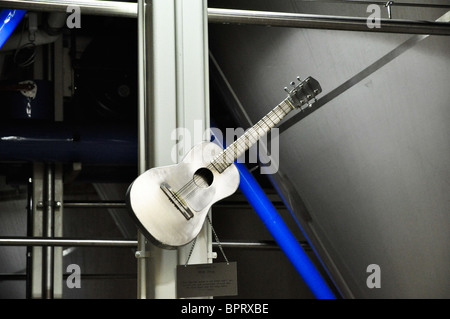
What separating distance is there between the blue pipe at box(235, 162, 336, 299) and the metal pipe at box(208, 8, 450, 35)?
0.97 meters

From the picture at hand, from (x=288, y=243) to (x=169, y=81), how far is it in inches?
42.9

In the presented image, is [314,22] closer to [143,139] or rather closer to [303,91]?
[303,91]

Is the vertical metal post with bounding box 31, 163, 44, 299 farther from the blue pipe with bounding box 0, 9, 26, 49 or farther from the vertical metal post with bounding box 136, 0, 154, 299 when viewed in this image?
the vertical metal post with bounding box 136, 0, 154, 299

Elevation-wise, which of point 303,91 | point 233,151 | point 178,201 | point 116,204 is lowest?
point 178,201

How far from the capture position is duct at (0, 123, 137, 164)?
2477 millimetres

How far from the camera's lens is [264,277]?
363 cm

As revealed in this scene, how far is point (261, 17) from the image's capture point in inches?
53.1

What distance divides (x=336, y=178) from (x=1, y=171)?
1917mm

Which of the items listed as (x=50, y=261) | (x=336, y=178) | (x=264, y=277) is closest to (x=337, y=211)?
(x=336, y=178)

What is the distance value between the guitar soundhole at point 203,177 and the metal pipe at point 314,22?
351 millimetres

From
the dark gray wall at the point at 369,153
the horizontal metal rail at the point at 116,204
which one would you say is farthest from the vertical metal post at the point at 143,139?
the horizontal metal rail at the point at 116,204

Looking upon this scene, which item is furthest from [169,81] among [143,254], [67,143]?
[67,143]

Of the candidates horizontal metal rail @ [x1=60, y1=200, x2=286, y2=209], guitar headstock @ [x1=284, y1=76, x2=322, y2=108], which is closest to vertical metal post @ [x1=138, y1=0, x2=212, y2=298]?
guitar headstock @ [x1=284, y1=76, x2=322, y2=108]

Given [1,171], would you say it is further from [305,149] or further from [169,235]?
[169,235]
